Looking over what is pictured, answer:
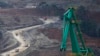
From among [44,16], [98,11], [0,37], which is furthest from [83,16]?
[0,37]

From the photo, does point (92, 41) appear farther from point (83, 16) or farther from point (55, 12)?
point (55, 12)

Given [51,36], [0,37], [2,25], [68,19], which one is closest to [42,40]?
[51,36]

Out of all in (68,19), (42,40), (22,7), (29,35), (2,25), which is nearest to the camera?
(68,19)

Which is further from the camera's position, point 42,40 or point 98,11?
point 98,11

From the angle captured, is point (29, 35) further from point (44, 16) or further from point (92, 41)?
point (44, 16)

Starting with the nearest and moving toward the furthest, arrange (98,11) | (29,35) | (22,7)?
(29,35) < (98,11) < (22,7)

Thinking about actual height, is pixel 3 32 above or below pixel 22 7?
below

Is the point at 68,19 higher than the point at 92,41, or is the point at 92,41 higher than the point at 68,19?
the point at 68,19

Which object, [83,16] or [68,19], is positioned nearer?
[68,19]

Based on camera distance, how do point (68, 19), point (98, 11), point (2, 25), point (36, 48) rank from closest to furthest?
point (68, 19), point (36, 48), point (2, 25), point (98, 11)
